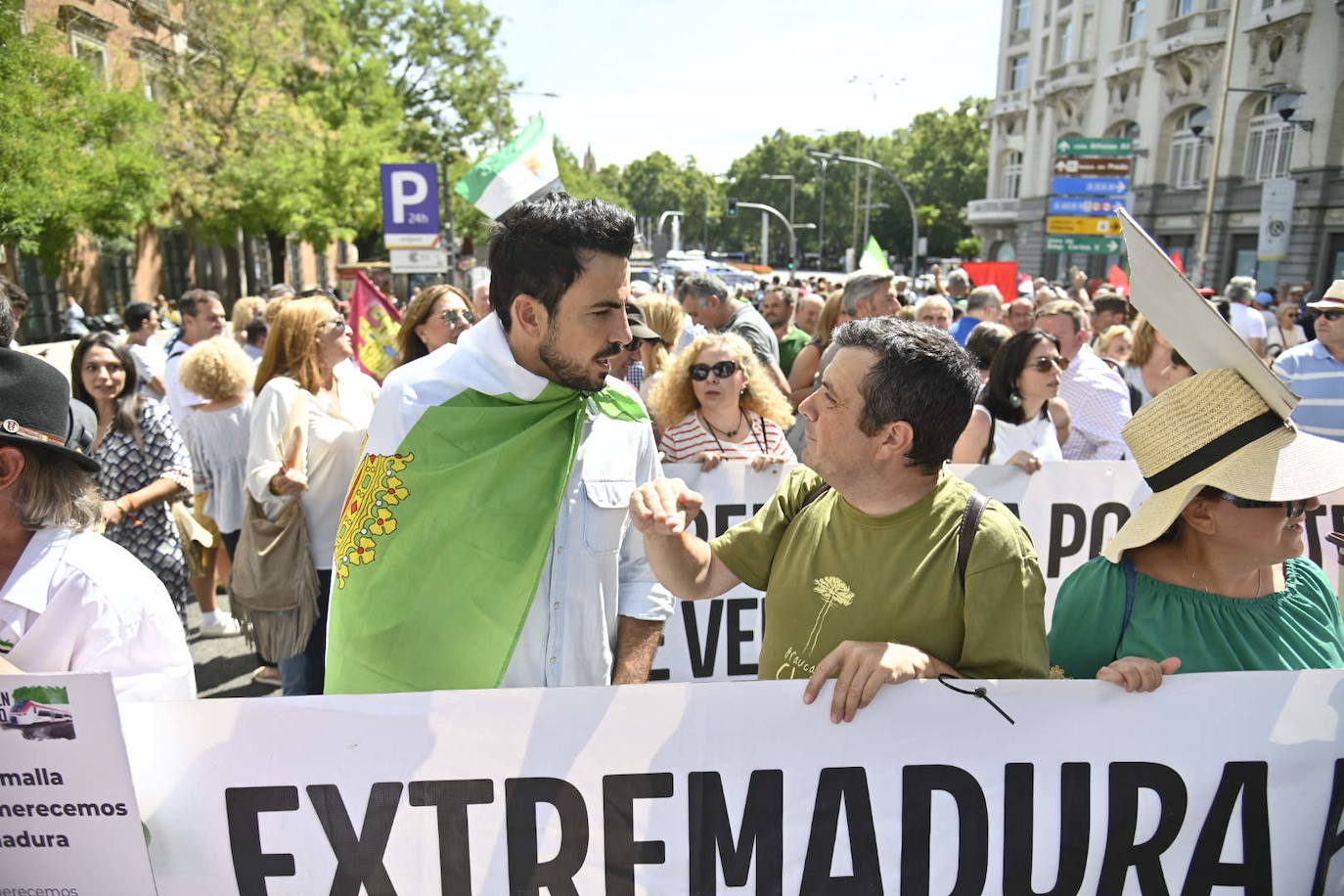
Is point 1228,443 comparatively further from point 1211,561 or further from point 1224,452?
point 1211,561

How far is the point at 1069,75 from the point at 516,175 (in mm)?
41053

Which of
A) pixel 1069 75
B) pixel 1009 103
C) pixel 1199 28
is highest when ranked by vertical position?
pixel 1199 28

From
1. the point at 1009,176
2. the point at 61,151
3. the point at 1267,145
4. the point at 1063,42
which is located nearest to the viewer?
the point at 61,151

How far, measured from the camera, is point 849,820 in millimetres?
1917

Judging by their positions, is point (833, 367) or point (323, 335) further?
point (323, 335)

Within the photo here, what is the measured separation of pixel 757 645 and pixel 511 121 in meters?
39.1

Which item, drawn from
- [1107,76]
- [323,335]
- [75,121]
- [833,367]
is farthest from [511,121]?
[833,367]

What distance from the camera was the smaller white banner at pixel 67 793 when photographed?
5.71 ft

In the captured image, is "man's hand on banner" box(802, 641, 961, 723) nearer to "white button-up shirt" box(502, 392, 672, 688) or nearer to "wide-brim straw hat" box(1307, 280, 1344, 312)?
"white button-up shirt" box(502, 392, 672, 688)

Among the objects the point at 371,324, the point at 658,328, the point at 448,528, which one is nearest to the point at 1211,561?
the point at 448,528

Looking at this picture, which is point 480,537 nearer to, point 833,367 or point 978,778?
point 833,367

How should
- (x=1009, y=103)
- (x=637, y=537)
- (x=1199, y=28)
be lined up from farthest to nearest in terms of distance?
(x=1009, y=103) → (x=1199, y=28) → (x=637, y=537)

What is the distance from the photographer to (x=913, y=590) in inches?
74.2

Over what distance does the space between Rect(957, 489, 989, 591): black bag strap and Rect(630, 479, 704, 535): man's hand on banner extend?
52cm
